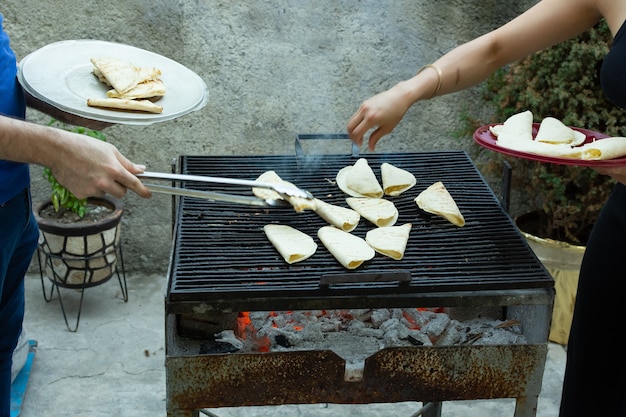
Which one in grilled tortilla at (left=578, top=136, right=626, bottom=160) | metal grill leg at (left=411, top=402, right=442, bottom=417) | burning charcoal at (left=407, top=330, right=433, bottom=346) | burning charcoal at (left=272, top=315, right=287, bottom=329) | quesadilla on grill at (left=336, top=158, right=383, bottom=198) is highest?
grilled tortilla at (left=578, top=136, right=626, bottom=160)

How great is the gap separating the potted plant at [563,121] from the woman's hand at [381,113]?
1.77 meters

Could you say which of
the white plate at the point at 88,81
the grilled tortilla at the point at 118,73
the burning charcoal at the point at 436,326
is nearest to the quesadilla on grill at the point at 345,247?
the burning charcoal at the point at 436,326

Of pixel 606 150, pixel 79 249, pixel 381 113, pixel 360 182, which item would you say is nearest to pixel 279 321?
pixel 360 182

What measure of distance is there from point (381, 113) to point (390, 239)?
1.70 feet

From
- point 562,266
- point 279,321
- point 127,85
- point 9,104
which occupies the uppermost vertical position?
point 127,85

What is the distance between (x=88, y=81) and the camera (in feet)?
9.08

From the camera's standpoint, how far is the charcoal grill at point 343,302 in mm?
2271

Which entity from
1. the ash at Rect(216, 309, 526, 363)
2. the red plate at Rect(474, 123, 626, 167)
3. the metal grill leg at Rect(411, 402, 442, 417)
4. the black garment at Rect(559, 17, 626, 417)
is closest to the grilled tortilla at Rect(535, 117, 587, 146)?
the red plate at Rect(474, 123, 626, 167)

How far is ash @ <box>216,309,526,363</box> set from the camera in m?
2.70

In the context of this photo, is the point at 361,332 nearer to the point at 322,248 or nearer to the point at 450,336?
the point at 450,336

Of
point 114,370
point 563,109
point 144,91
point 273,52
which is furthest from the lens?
point 273,52

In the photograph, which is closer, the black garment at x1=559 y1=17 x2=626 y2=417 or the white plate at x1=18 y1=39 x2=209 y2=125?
the white plate at x1=18 y1=39 x2=209 y2=125

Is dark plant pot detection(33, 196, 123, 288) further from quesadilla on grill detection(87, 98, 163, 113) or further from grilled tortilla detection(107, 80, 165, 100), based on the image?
quesadilla on grill detection(87, 98, 163, 113)

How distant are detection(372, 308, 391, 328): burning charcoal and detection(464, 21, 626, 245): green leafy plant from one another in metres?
1.86
